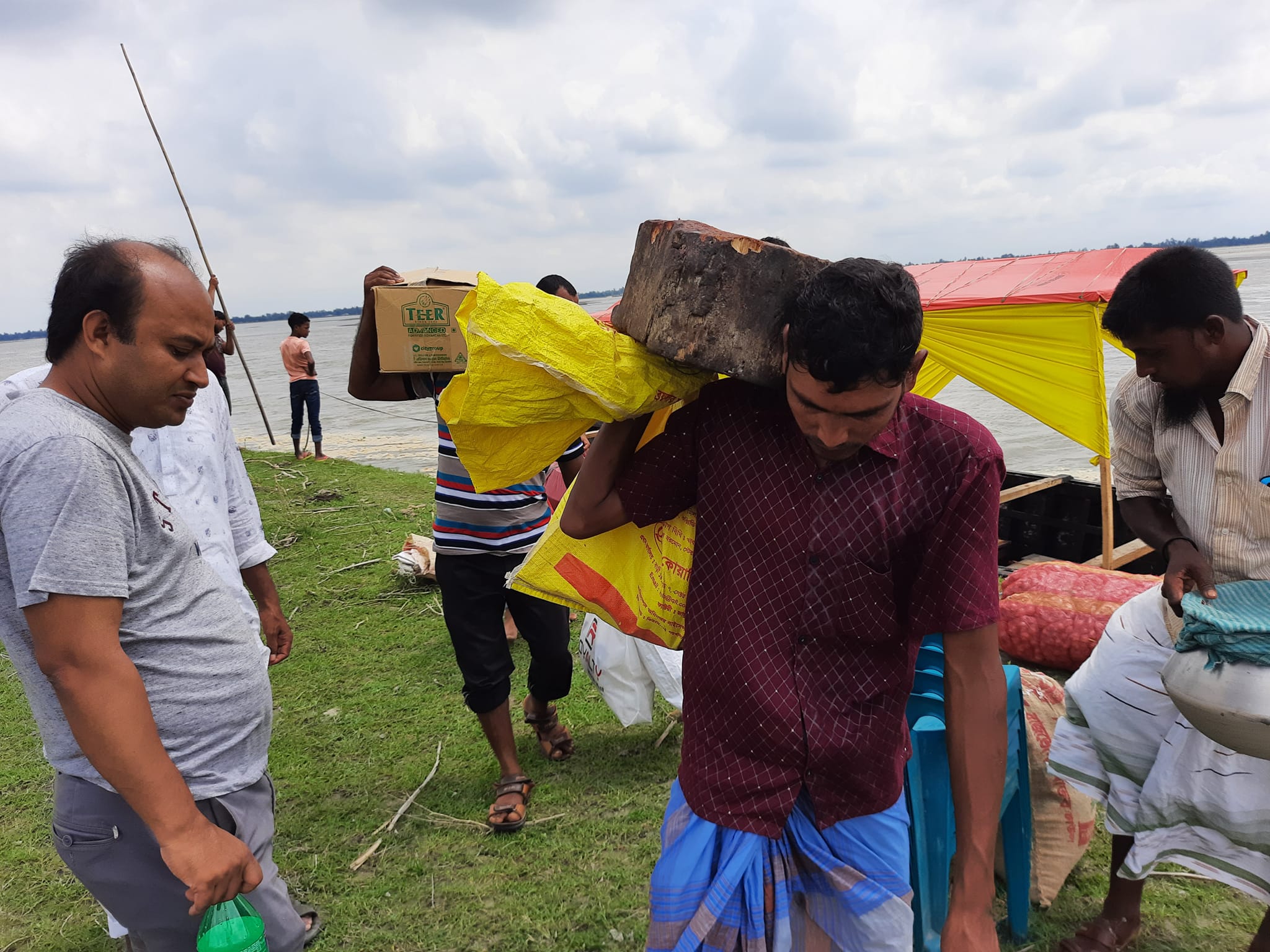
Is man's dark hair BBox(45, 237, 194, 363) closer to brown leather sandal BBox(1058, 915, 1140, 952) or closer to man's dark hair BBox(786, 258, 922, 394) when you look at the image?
man's dark hair BBox(786, 258, 922, 394)

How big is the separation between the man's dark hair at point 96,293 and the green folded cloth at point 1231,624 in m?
2.28

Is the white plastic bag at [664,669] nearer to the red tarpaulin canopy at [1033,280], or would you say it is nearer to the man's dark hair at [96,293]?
the man's dark hair at [96,293]

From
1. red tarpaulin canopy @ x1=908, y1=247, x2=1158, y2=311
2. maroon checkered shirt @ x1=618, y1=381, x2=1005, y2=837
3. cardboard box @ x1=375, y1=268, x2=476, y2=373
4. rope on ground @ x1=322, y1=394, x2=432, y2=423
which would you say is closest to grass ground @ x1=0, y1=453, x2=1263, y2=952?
maroon checkered shirt @ x1=618, y1=381, x2=1005, y2=837

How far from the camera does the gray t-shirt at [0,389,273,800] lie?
1.41 metres

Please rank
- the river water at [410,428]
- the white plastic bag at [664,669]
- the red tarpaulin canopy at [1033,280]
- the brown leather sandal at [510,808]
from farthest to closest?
the river water at [410,428] < the red tarpaulin canopy at [1033,280] < the white plastic bag at [664,669] < the brown leather sandal at [510,808]

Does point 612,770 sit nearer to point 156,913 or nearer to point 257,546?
point 257,546

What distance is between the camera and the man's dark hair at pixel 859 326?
1229 millimetres

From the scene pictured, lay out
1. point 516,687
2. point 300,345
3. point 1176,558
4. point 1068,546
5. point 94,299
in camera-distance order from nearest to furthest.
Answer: point 94,299 → point 1176,558 → point 516,687 → point 1068,546 → point 300,345

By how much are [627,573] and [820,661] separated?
0.59 m

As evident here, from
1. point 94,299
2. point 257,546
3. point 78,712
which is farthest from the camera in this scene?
point 257,546

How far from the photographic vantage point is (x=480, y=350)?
1414mm

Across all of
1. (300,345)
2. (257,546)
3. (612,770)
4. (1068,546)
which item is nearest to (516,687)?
(612,770)

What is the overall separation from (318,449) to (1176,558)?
12334 millimetres

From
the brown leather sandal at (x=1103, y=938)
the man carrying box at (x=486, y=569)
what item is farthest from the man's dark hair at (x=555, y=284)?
the brown leather sandal at (x=1103, y=938)
